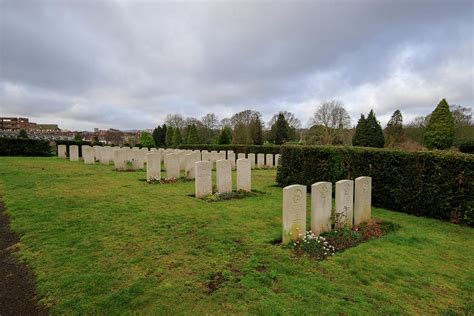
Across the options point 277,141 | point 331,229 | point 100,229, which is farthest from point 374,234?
point 277,141

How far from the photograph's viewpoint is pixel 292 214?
5340mm

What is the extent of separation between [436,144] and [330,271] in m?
32.5

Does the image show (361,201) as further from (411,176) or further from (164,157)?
(164,157)

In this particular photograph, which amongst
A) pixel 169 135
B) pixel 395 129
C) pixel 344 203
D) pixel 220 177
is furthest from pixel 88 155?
pixel 169 135

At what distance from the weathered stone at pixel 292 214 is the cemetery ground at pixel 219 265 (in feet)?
1.37

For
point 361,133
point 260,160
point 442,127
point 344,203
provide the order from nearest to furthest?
point 344,203 → point 260,160 → point 442,127 → point 361,133

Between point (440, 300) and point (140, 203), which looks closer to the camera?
point (440, 300)

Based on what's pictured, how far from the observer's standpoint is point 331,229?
608 cm

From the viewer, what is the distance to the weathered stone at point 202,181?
31.2 ft

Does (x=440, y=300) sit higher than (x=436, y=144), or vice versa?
(x=436, y=144)

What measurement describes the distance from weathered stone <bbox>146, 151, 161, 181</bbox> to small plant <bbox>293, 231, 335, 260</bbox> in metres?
8.78

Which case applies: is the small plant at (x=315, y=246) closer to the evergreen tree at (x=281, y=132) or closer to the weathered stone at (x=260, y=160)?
the weathered stone at (x=260, y=160)

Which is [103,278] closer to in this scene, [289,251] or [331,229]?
[289,251]

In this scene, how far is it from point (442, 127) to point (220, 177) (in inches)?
1184
